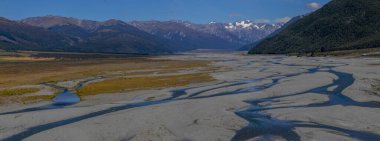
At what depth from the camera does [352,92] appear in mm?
46281

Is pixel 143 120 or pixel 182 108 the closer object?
pixel 143 120

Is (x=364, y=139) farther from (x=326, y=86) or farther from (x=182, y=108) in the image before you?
(x=326, y=86)

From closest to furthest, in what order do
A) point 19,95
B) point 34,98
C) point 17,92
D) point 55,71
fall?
point 34,98 < point 19,95 < point 17,92 < point 55,71

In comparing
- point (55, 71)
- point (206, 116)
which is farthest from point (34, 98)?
point (55, 71)

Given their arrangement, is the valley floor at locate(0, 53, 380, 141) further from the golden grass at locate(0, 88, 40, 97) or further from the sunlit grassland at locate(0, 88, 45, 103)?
the golden grass at locate(0, 88, 40, 97)

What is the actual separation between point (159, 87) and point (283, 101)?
2057 centimetres

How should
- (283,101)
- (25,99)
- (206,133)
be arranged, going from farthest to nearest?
(25,99)
(283,101)
(206,133)

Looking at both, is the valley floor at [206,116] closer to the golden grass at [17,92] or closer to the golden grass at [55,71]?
the golden grass at [17,92]

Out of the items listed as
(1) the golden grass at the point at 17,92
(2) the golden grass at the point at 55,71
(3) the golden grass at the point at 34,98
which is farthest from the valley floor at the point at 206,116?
(2) the golden grass at the point at 55,71

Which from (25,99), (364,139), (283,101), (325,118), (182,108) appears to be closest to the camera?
(364,139)

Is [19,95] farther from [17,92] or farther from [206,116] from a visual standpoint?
[206,116]

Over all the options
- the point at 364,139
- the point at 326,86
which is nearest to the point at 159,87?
the point at 326,86

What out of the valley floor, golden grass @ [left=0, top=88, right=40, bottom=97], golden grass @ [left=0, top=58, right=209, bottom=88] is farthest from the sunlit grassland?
golden grass @ [left=0, top=58, right=209, bottom=88]

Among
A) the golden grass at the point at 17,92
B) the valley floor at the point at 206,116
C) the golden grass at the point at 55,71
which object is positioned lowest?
the golden grass at the point at 55,71
